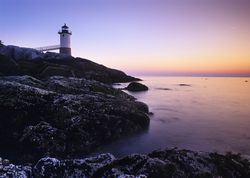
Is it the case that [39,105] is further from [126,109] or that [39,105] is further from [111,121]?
[126,109]

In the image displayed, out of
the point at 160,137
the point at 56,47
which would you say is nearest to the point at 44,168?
the point at 160,137

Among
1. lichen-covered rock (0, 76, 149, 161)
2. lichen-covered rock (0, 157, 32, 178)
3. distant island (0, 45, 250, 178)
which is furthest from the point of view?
lichen-covered rock (0, 76, 149, 161)

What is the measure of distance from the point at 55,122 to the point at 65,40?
51718 millimetres

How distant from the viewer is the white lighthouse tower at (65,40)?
56.8 m

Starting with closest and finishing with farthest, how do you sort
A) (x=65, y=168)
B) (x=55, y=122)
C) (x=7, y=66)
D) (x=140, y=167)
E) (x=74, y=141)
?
(x=65, y=168)
(x=140, y=167)
(x=74, y=141)
(x=55, y=122)
(x=7, y=66)

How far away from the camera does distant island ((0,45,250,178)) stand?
4.89 m

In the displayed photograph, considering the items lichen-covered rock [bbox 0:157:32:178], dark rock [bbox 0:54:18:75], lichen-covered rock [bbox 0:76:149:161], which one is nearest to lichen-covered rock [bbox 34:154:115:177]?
lichen-covered rock [bbox 0:157:32:178]

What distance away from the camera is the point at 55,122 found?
8.80 m

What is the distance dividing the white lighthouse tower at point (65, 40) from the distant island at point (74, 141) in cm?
4610

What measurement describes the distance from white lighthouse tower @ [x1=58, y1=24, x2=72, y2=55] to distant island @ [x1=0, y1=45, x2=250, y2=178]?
46099 millimetres

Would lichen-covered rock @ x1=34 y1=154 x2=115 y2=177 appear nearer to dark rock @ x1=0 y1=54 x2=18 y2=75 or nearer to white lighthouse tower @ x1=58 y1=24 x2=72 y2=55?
dark rock @ x1=0 y1=54 x2=18 y2=75

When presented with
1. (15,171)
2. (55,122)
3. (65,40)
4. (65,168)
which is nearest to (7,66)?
(55,122)

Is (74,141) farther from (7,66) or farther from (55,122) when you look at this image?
(7,66)

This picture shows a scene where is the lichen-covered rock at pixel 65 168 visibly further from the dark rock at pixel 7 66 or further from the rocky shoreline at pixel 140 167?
the dark rock at pixel 7 66
